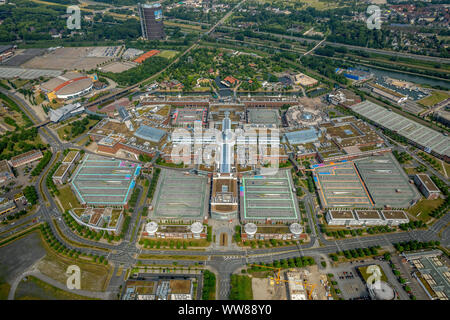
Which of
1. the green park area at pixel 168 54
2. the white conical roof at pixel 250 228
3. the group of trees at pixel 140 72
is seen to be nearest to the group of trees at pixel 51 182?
the white conical roof at pixel 250 228

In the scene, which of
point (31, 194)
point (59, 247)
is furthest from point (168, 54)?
point (59, 247)

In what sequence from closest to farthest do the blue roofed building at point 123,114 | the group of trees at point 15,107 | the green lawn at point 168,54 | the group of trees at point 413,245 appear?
the group of trees at point 413,245, the blue roofed building at point 123,114, the group of trees at point 15,107, the green lawn at point 168,54

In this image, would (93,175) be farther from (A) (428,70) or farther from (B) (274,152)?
(A) (428,70)

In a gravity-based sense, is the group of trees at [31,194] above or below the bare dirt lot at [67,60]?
below

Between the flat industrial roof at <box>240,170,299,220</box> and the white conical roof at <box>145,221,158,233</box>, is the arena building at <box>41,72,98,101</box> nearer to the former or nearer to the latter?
the white conical roof at <box>145,221,158,233</box>

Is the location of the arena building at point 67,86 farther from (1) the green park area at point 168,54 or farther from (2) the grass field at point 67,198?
(2) the grass field at point 67,198

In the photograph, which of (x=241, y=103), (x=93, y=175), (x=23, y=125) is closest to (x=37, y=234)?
(x=93, y=175)

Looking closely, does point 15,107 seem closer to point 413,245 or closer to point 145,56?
point 145,56
